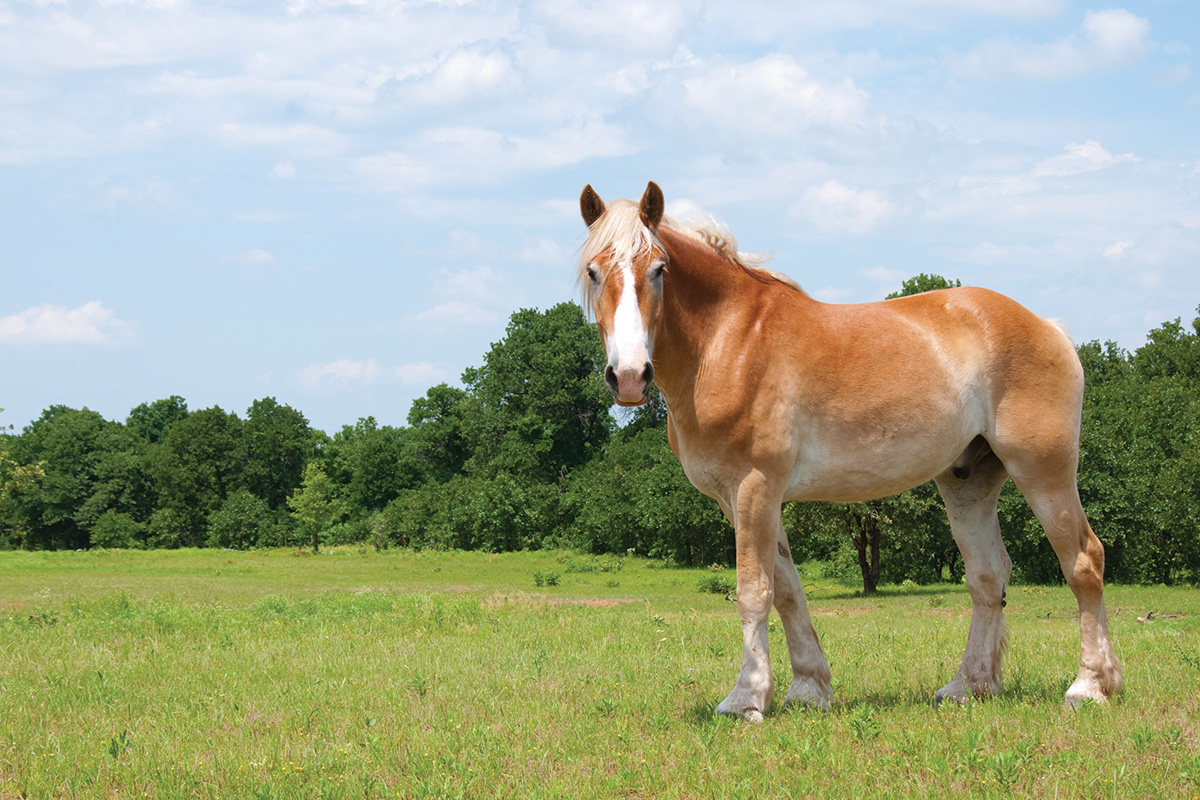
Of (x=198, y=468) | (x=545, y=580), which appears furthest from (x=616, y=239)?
(x=198, y=468)

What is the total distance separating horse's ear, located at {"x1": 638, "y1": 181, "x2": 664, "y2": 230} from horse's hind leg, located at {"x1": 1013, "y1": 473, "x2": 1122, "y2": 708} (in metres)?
3.18

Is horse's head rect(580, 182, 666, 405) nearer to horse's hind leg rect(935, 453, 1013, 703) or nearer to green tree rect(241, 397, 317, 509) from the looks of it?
horse's hind leg rect(935, 453, 1013, 703)

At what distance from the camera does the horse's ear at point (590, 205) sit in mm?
6066

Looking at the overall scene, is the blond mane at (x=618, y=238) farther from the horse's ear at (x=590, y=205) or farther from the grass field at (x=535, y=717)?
the grass field at (x=535, y=717)

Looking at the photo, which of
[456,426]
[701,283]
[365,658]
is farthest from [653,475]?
[701,283]

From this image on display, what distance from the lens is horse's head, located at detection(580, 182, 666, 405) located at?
5.18 m

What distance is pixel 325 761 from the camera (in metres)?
5.20

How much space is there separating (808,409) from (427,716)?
3.34 metres

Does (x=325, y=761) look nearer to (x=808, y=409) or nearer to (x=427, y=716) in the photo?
(x=427, y=716)

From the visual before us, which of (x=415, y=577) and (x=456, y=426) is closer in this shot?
(x=415, y=577)

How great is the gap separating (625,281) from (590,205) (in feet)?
2.76

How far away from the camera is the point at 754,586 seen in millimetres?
5809

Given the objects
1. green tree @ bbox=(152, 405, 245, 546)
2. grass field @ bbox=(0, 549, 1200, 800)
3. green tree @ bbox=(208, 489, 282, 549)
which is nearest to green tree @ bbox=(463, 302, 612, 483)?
green tree @ bbox=(208, 489, 282, 549)

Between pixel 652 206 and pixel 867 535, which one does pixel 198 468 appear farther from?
pixel 652 206
